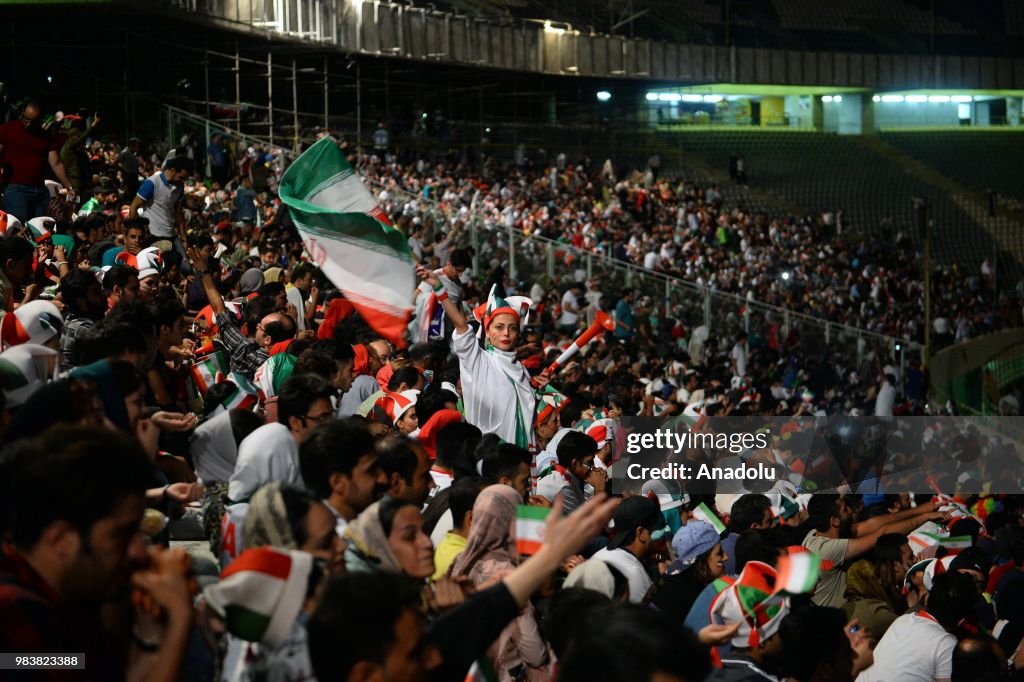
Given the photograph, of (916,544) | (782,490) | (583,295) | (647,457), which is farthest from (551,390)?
(583,295)

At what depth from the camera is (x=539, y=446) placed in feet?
30.5

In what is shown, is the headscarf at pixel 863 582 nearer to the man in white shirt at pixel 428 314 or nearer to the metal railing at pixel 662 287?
the man in white shirt at pixel 428 314

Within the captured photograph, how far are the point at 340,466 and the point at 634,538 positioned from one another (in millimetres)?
2257

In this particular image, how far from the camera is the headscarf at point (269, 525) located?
3611 mm

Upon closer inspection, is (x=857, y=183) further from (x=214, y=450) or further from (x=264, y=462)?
(x=264, y=462)

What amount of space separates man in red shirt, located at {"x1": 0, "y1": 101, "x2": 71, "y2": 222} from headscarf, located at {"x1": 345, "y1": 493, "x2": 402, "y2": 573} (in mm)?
8238

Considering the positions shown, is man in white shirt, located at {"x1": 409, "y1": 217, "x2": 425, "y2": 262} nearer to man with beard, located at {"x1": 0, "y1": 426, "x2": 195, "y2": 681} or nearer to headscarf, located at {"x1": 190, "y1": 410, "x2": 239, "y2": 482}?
headscarf, located at {"x1": 190, "y1": 410, "x2": 239, "y2": 482}

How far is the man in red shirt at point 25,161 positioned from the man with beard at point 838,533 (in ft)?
21.3

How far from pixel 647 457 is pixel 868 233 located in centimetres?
3143

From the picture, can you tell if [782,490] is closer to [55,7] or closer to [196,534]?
[196,534]

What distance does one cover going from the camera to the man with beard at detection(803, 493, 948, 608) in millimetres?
7629
